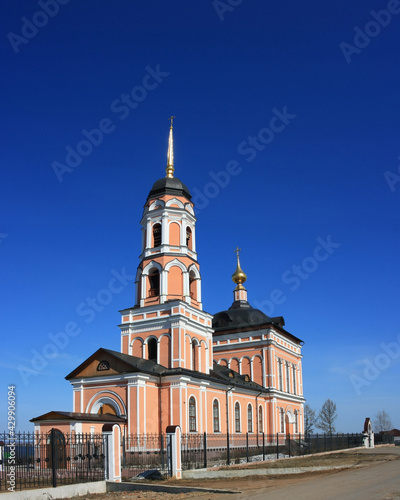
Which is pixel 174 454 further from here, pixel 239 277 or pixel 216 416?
pixel 239 277

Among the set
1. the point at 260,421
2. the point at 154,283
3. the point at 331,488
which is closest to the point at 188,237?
the point at 154,283

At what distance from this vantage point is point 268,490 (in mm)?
13711

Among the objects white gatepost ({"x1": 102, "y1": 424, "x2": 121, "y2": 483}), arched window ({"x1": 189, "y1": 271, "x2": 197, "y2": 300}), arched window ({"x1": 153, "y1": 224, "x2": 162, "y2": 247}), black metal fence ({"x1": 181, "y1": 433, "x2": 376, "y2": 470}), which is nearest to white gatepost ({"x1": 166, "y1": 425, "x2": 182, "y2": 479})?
black metal fence ({"x1": 181, "y1": 433, "x2": 376, "y2": 470})

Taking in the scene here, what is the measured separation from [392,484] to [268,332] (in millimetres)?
26203

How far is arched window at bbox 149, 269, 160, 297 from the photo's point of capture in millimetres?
32062

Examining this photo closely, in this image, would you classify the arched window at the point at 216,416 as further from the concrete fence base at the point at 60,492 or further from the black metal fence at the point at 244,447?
the concrete fence base at the point at 60,492

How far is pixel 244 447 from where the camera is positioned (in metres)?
30.6

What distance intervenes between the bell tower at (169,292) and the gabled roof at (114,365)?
4.95 ft

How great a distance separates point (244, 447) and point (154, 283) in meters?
11.1

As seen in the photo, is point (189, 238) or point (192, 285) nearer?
point (192, 285)

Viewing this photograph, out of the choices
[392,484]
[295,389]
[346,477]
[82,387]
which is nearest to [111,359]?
[82,387]

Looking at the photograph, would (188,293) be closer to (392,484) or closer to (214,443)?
(214,443)

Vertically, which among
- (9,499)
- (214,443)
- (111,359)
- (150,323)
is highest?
(150,323)

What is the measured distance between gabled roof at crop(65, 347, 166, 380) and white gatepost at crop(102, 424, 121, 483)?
33.9 ft
